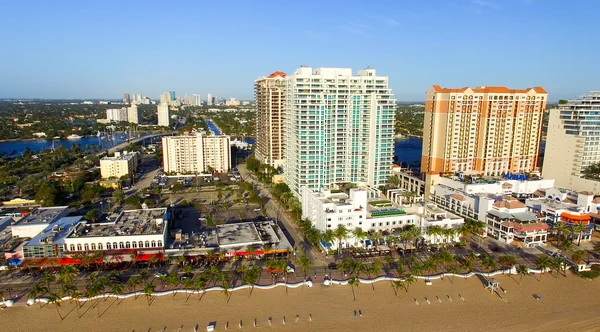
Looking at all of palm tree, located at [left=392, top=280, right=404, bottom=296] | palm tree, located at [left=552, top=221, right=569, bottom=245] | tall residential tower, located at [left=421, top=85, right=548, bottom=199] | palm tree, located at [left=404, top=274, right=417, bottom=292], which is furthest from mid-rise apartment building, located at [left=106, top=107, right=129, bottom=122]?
palm tree, located at [left=552, top=221, right=569, bottom=245]

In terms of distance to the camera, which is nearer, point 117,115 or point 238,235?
point 238,235

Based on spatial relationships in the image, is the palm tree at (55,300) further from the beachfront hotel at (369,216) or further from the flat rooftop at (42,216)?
the beachfront hotel at (369,216)

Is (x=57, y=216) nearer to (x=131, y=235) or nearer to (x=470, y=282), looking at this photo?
(x=131, y=235)

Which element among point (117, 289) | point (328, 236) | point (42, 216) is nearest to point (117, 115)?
point (42, 216)

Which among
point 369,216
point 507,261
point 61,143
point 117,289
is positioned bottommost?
point 61,143

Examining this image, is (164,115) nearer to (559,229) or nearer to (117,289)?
(117,289)

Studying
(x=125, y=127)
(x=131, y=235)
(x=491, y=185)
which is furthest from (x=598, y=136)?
(x=125, y=127)
